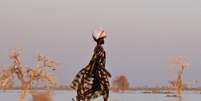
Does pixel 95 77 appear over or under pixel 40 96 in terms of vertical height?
over

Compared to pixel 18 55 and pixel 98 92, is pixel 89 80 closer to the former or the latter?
pixel 98 92

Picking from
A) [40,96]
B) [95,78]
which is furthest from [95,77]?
[40,96]

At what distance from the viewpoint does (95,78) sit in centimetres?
512

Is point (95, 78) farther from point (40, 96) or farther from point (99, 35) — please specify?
point (40, 96)

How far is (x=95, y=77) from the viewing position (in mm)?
5121

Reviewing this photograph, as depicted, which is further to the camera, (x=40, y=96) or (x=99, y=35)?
(x=40, y=96)

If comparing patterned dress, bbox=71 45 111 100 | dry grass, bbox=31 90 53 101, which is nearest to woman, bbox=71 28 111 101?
patterned dress, bbox=71 45 111 100

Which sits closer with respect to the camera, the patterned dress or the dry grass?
the patterned dress

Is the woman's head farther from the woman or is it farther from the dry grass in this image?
the dry grass

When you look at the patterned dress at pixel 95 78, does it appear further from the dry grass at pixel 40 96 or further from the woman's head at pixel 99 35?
the dry grass at pixel 40 96

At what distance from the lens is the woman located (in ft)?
16.8

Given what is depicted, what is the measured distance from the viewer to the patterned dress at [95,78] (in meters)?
5.13

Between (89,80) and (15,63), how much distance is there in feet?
96.8

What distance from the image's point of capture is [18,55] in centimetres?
3403
